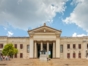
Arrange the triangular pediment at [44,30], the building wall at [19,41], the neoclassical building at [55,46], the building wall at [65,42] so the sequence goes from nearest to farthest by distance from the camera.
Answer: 1. the triangular pediment at [44,30]
2. the neoclassical building at [55,46]
3. the building wall at [65,42]
4. the building wall at [19,41]

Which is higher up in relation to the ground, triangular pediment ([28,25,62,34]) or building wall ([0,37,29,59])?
triangular pediment ([28,25,62,34])

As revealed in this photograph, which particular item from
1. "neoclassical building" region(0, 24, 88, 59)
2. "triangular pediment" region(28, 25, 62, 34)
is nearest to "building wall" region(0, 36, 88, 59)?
"neoclassical building" region(0, 24, 88, 59)

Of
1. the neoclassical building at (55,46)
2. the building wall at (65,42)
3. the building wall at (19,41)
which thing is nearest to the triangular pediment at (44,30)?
the neoclassical building at (55,46)

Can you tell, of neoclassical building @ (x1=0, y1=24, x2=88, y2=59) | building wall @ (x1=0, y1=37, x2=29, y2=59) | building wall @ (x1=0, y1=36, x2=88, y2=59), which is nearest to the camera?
neoclassical building @ (x1=0, y1=24, x2=88, y2=59)

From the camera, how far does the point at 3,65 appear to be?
3816 cm

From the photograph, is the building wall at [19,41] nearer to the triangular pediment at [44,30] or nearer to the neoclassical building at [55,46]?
the neoclassical building at [55,46]

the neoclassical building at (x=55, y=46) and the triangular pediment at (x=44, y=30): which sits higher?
the triangular pediment at (x=44, y=30)

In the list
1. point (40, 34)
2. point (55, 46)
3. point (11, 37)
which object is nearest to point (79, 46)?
point (55, 46)

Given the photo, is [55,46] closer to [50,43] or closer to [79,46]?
[50,43]

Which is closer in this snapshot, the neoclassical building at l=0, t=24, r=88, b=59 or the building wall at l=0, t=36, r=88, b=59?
the neoclassical building at l=0, t=24, r=88, b=59

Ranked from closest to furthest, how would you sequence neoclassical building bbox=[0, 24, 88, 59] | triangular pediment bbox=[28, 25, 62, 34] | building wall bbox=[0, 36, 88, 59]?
triangular pediment bbox=[28, 25, 62, 34] < neoclassical building bbox=[0, 24, 88, 59] < building wall bbox=[0, 36, 88, 59]

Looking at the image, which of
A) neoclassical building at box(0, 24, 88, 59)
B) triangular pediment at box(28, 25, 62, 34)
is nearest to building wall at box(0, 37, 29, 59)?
neoclassical building at box(0, 24, 88, 59)

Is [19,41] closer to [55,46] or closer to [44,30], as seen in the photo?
[44,30]

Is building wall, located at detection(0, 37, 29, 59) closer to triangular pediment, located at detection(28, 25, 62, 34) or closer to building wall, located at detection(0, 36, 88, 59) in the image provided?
building wall, located at detection(0, 36, 88, 59)
